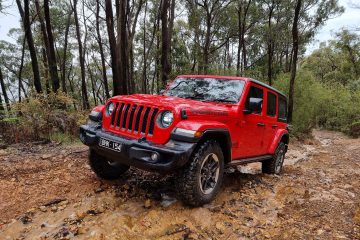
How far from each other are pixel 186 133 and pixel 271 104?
128 inches

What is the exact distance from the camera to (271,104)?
618cm

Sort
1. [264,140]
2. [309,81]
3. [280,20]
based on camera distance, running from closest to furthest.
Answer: [264,140] < [309,81] < [280,20]

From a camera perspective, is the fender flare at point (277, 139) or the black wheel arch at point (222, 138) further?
the fender flare at point (277, 139)

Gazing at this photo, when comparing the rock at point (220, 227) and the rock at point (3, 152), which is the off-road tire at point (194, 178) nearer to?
the rock at point (220, 227)

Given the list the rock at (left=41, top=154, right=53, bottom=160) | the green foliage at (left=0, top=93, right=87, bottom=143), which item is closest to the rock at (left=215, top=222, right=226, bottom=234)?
the rock at (left=41, top=154, right=53, bottom=160)

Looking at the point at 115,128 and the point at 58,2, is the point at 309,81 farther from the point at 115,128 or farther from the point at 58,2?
the point at 58,2

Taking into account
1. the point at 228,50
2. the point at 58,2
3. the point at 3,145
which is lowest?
the point at 3,145

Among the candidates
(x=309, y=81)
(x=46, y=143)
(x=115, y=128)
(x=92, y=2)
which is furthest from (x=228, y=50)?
(x=115, y=128)

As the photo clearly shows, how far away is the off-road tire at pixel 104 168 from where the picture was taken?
462 centimetres

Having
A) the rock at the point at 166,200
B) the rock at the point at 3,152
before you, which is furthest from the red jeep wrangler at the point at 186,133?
the rock at the point at 3,152

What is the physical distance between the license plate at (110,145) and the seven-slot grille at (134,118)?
0.27m

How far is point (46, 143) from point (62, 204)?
3.90 meters

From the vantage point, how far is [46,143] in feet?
24.3

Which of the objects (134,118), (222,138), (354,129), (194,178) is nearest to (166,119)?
(134,118)
